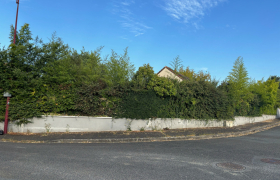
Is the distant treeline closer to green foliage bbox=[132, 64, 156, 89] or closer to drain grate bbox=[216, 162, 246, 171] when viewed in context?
green foliage bbox=[132, 64, 156, 89]

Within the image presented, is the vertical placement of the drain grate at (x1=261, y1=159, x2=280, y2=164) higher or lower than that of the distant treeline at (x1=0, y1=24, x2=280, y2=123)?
lower

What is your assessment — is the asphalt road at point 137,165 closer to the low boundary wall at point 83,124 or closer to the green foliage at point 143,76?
the low boundary wall at point 83,124

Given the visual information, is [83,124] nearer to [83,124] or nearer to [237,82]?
[83,124]

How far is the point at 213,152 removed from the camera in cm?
699

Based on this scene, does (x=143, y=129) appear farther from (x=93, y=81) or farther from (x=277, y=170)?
(x=277, y=170)

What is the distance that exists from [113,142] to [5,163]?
14.7 feet

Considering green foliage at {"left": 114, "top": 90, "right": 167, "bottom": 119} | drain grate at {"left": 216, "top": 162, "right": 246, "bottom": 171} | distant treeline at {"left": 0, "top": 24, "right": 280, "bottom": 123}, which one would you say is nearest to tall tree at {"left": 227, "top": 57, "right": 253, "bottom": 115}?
distant treeline at {"left": 0, "top": 24, "right": 280, "bottom": 123}

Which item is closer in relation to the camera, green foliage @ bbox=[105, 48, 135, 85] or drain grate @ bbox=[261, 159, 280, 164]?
drain grate @ bbox=[261, 159, 280, 164]

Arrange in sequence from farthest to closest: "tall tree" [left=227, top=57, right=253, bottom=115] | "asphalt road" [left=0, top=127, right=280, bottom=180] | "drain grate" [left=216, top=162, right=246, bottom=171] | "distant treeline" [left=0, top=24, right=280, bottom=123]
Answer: "tall tree" [left=227, top=57, right=253, bottom=115]
"distant treeline" [left=0, top=24, right=280, bottom=123]
"drain grate" [left=216, top=162, right=246, bottom=171]
"asphalt road" [left=0, top=127, right=280, bottom=180]

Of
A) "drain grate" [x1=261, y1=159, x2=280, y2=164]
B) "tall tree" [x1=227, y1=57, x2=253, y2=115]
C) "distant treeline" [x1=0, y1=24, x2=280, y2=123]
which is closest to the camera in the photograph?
"drain grate" [x1=261, y1=159, x2=280, y2=164]

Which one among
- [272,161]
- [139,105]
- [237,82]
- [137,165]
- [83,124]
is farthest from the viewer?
[237,82]

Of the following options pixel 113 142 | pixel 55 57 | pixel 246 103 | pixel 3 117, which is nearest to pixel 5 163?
pixel 113 142

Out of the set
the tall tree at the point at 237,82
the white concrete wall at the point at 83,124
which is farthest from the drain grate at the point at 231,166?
the tall tree at the point at 237,82

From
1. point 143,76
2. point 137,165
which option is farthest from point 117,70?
point 137,165
